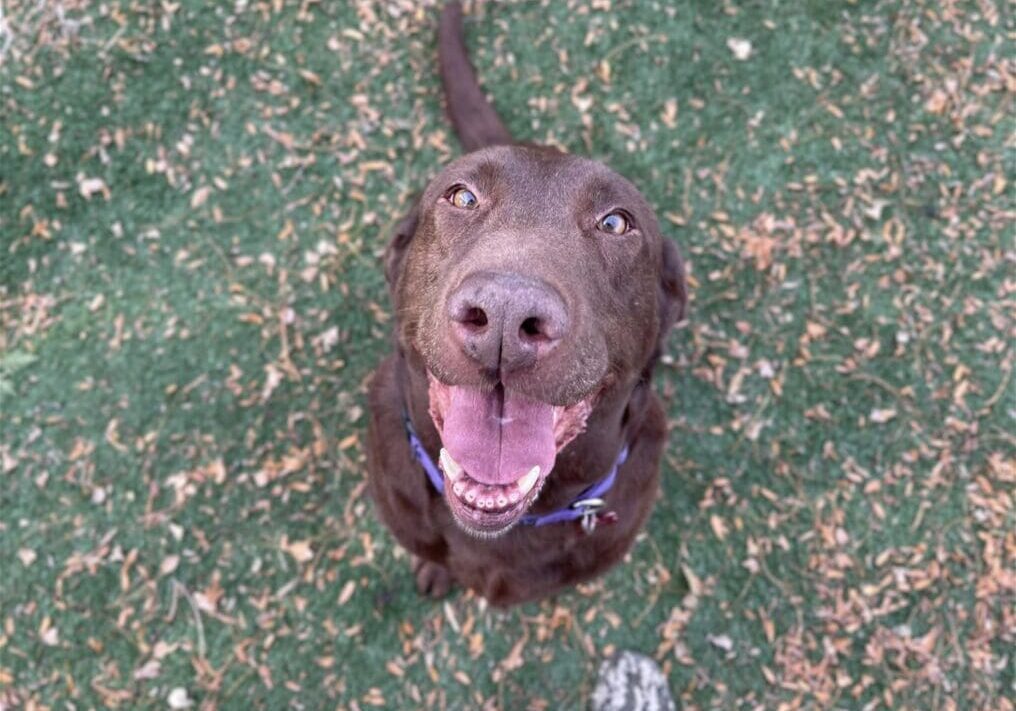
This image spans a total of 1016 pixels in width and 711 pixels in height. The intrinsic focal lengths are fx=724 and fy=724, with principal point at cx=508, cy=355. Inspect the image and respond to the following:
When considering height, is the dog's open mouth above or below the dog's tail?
below

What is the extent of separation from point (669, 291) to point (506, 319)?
1.34 meters

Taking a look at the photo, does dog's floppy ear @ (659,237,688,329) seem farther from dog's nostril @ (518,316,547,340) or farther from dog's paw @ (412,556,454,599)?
dog's paw @ (412,556,454,599)

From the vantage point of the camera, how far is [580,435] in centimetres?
260

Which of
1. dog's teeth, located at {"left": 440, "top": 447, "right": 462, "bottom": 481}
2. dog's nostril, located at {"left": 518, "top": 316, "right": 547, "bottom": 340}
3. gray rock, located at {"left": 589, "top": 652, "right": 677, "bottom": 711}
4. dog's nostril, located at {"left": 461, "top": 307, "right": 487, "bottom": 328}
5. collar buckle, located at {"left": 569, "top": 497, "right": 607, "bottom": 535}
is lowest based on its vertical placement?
gray rock, located at {"left": 589, "top": 652, "right": 677, "bottom": 711}

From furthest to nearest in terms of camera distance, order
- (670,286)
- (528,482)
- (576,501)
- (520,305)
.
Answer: (670,286) → (576,501) → (528,482) → (520,305)

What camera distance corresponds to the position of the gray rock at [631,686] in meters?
3.98

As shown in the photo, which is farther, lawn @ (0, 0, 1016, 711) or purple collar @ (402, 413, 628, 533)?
lawn @ (0, 0, 1016, 711)

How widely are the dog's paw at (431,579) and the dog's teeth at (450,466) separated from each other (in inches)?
70.1

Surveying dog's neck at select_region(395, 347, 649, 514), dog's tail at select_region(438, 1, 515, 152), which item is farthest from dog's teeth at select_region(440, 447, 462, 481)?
dog's tail at select_region(438, 1, 515, 152)

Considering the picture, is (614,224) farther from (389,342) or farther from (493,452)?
(389,342)

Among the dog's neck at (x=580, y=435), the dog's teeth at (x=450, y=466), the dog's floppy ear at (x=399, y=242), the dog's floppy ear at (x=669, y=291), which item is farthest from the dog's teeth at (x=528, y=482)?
the dog's floppy ear at (x=399, y=242)

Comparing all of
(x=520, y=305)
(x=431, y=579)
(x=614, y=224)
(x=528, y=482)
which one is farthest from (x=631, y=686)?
(x=520, y=305)

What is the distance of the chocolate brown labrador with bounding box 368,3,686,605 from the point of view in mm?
1984

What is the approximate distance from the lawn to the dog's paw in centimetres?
12
